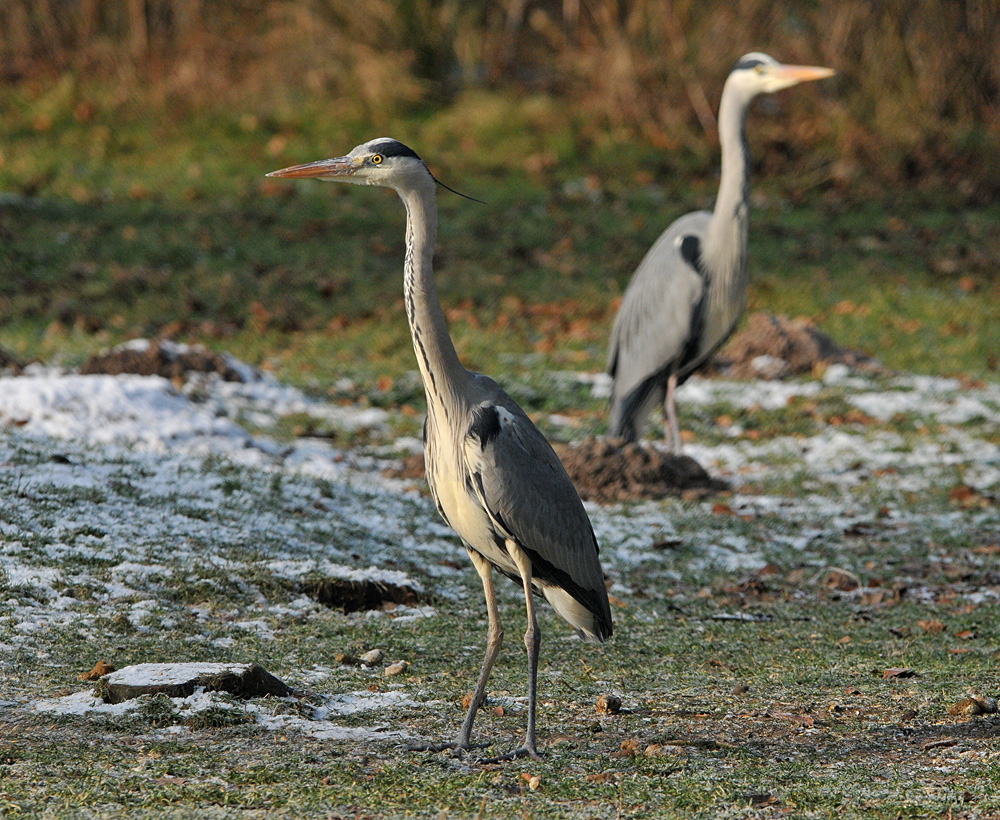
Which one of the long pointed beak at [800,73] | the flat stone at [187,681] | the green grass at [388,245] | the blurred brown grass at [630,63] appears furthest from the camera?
the blurred brown grass at [630,63]

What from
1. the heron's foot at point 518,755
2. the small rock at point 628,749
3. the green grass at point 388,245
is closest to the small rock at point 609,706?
the small rock at point 628,749

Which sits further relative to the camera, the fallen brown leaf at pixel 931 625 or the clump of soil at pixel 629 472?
the clump of soil at pixel 629 472

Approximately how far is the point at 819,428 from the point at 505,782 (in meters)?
5.86

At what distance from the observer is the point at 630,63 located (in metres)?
15.1

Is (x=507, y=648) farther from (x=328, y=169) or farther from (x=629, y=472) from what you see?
(x=629, y=472)

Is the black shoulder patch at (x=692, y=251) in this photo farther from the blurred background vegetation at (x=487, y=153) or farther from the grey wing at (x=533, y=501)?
the grey wing at (x=533, y=501)

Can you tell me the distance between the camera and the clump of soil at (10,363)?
8.88 meters

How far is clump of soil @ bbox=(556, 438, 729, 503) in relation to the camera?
7230 mm

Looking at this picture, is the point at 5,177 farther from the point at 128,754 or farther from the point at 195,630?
the point at 128,754

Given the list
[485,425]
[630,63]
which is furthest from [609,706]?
[630,63]

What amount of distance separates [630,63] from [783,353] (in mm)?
6527

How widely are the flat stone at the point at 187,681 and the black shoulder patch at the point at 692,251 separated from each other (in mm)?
5019

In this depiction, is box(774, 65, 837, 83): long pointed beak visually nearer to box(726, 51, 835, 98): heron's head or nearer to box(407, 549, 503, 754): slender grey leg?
box(726, 51, 835, 98): heron's head

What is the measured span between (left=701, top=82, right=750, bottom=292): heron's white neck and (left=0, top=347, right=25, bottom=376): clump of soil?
16.6 feet
